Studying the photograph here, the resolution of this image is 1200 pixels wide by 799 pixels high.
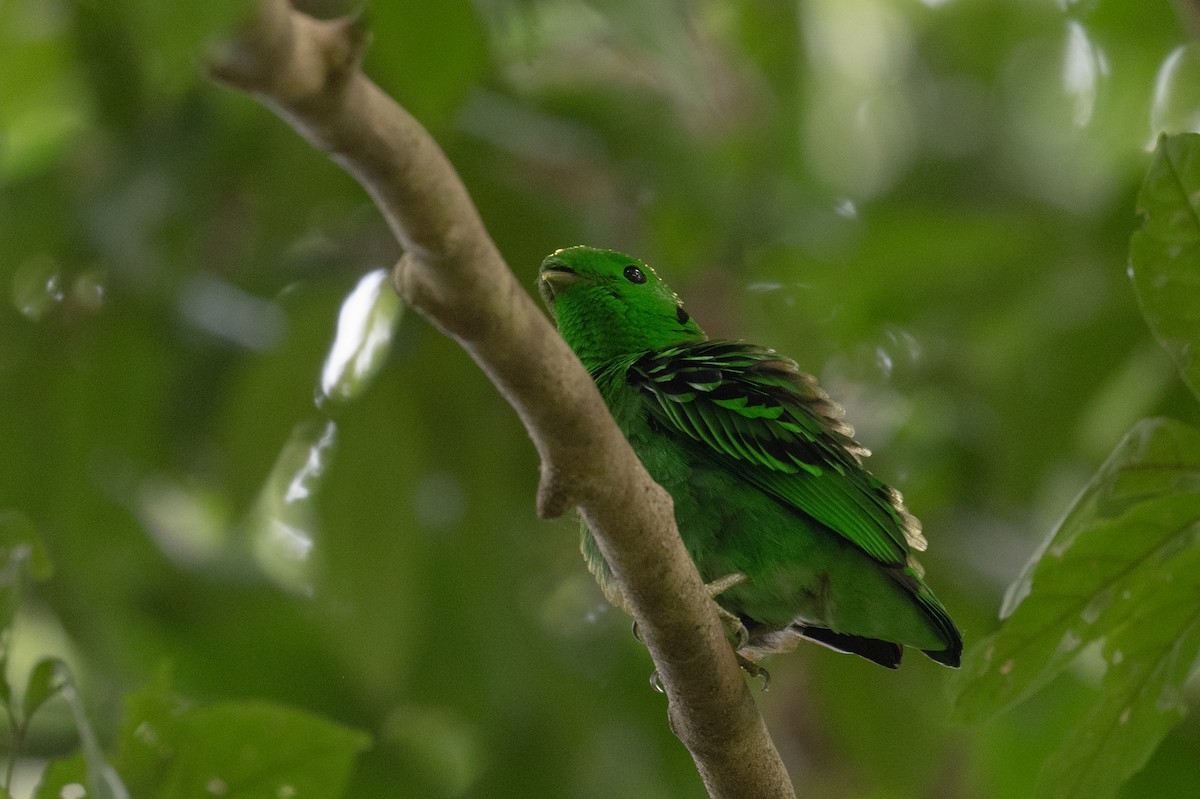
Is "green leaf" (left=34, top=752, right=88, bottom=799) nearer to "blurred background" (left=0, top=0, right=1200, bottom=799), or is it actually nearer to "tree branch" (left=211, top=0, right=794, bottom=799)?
"tree branch" (left=211, top=0, right=794, bottom=799)

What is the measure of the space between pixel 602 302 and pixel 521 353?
55.6 inches

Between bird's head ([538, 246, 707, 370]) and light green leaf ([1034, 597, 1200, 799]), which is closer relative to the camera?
light green leaf ([1034, 597, 1200, 799])

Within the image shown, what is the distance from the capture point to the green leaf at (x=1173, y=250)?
2270mm

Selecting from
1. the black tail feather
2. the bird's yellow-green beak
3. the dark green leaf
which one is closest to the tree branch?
the dark green leaf

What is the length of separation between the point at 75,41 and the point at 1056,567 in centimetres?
274

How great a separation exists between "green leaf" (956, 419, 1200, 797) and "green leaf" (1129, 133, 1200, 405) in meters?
0.14

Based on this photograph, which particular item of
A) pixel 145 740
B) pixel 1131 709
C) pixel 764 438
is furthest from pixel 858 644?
pixel 145 740

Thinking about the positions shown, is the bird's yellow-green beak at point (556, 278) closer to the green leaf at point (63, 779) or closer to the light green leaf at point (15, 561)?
the light green leaf at point (15, 561)

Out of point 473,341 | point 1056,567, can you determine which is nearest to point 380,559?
point 1056,567

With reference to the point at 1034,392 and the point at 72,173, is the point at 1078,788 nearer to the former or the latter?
the point at 1034,392

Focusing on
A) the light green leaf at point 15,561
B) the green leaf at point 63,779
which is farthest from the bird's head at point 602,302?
the green leaf at point 63,779

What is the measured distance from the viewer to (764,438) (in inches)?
111

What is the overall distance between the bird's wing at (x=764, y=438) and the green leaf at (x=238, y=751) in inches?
36.9

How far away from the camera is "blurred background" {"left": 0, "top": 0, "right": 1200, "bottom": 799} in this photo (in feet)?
13.0
